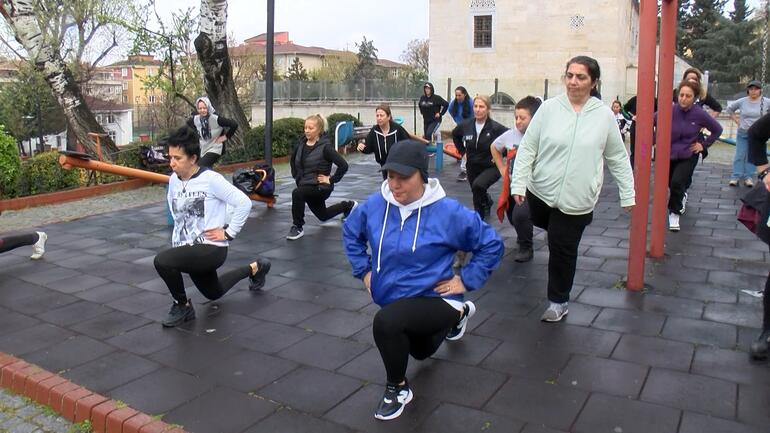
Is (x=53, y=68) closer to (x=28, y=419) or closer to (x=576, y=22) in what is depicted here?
(x=28, y=419)

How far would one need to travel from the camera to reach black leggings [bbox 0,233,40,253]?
6387 millimetres

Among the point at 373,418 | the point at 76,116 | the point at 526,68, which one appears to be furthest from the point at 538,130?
the point at 526,68

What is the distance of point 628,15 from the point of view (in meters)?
37.4

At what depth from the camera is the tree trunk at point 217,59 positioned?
1553cm

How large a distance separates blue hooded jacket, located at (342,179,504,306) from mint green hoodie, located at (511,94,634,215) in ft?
3.89

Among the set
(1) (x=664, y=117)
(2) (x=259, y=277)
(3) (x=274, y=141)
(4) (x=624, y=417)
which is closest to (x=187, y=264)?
(2) (x=259, y=277)

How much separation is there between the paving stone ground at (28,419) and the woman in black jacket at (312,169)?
405 centimetres

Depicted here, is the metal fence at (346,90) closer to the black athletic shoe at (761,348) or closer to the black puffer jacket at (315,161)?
the black puffer jacket at (315,161)

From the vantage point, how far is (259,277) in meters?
5.77

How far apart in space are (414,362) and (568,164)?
164 centimetres

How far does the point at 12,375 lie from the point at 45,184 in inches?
302

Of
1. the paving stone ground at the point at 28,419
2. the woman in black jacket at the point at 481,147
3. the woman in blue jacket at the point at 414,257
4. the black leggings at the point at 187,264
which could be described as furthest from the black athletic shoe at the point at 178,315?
the woman in black jacket at the point at 481,147

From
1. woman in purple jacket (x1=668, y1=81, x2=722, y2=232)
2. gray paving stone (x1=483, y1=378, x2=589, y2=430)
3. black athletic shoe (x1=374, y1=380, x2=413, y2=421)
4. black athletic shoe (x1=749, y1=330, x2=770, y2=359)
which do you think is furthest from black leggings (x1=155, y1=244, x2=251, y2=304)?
woman in purple jacket (x1=668, y1=81, x2=722, y2=232)

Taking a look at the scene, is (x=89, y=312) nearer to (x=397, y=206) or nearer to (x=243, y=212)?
(x=243, y=212)
